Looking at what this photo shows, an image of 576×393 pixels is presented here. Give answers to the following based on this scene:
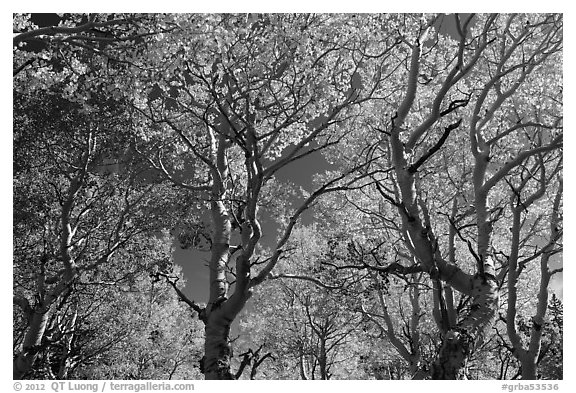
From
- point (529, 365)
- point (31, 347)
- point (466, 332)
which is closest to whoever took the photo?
point (466, 332)

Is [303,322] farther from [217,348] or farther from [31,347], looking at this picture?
[217,348]

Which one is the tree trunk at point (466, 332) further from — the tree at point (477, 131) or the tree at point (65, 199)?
the tree at point (65, 199)

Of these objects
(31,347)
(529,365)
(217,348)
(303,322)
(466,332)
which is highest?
(303,322)

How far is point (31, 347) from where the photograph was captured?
11258 millimetres

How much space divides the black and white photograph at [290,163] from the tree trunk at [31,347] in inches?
1.8

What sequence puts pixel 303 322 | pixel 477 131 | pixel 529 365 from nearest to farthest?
pixel 477 131 < pixel 529 365 < pixel 303 322

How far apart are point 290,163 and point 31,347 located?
8.41 m

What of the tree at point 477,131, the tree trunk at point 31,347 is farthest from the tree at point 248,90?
the tree trunk at point 31,347

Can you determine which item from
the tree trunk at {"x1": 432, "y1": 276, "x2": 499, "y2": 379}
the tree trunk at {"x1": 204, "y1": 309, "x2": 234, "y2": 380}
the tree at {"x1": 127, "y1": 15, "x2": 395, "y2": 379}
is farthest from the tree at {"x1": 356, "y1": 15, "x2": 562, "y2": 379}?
the tree trunk at {"x1": 204, "y1": 309, "x2": 234, "y2": 380}

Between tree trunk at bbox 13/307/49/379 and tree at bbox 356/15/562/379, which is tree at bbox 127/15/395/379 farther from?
tree trunk at bbox 13/307/49/379

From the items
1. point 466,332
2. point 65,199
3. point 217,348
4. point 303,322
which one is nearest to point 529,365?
point 466,332
